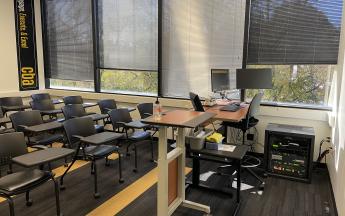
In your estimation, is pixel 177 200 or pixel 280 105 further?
pixel 280 105

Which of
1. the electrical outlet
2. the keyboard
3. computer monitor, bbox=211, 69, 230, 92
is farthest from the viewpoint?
the electrical outlet

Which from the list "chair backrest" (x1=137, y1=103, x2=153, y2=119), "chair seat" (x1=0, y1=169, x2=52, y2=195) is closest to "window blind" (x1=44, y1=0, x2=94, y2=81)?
"chair backrest" (x1=137, y1=103, x2=153, y2=119)

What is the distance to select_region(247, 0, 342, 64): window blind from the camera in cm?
382

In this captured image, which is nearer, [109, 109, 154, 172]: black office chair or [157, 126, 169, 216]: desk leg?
[157, 126, 169, 216]: desk leg

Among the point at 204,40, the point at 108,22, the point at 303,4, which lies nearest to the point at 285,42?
the point at 303,4

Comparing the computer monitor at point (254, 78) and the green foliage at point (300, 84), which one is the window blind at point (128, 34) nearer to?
the computer monitor at point (254, 78)

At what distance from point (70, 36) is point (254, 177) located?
4509 millimetres

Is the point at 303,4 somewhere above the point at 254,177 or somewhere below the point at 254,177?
above

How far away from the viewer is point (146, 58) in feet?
16.9

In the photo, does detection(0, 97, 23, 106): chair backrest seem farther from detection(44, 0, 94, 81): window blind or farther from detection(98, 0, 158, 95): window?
detection(98, 0, 158, 95): window

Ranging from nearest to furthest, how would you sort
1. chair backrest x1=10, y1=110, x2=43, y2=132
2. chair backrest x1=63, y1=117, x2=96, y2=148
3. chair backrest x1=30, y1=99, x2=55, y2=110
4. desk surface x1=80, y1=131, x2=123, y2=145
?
desk surface x1=80, y1=131, x2=123, y2=145 < chair backrest x1=63, y1=117, x2=96, y2=148 < chair backrest x1=10, y1=110, x2=43, y2=132 < chair backrest x1=30, y1=99, x2=55, y2=110

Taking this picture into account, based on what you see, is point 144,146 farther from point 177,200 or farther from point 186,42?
point 177,200

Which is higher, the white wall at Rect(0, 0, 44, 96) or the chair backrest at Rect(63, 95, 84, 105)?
the white wall at Rect(0, 0, 44, 96)

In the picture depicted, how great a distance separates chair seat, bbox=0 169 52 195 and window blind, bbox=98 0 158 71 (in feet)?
9.89
